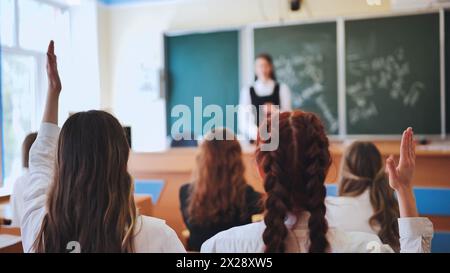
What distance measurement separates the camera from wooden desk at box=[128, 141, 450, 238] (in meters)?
0.88

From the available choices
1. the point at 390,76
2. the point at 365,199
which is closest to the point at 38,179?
the point at 365,199

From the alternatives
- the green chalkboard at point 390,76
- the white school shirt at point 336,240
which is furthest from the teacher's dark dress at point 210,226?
the green chalkboard at point 390,76

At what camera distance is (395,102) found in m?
3.02

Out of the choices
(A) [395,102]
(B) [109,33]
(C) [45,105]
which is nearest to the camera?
(C) [45,105]

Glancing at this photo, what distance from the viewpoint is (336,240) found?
744 mm

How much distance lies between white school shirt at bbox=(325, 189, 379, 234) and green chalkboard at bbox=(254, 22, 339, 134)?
2212 millimetres

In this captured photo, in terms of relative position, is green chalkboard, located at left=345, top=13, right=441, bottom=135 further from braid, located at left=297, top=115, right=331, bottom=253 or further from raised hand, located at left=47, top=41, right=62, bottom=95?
raised hand, located at left=47, top=41, right=62, bottom=95

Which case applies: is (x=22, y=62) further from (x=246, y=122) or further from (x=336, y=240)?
(x=336, y=240)

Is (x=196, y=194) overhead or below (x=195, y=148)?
below

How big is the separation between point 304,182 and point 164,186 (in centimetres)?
53

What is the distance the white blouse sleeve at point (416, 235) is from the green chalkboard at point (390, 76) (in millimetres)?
1783

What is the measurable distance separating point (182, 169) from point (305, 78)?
241cm

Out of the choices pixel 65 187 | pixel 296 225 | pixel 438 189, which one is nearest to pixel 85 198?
pixel 65 187
